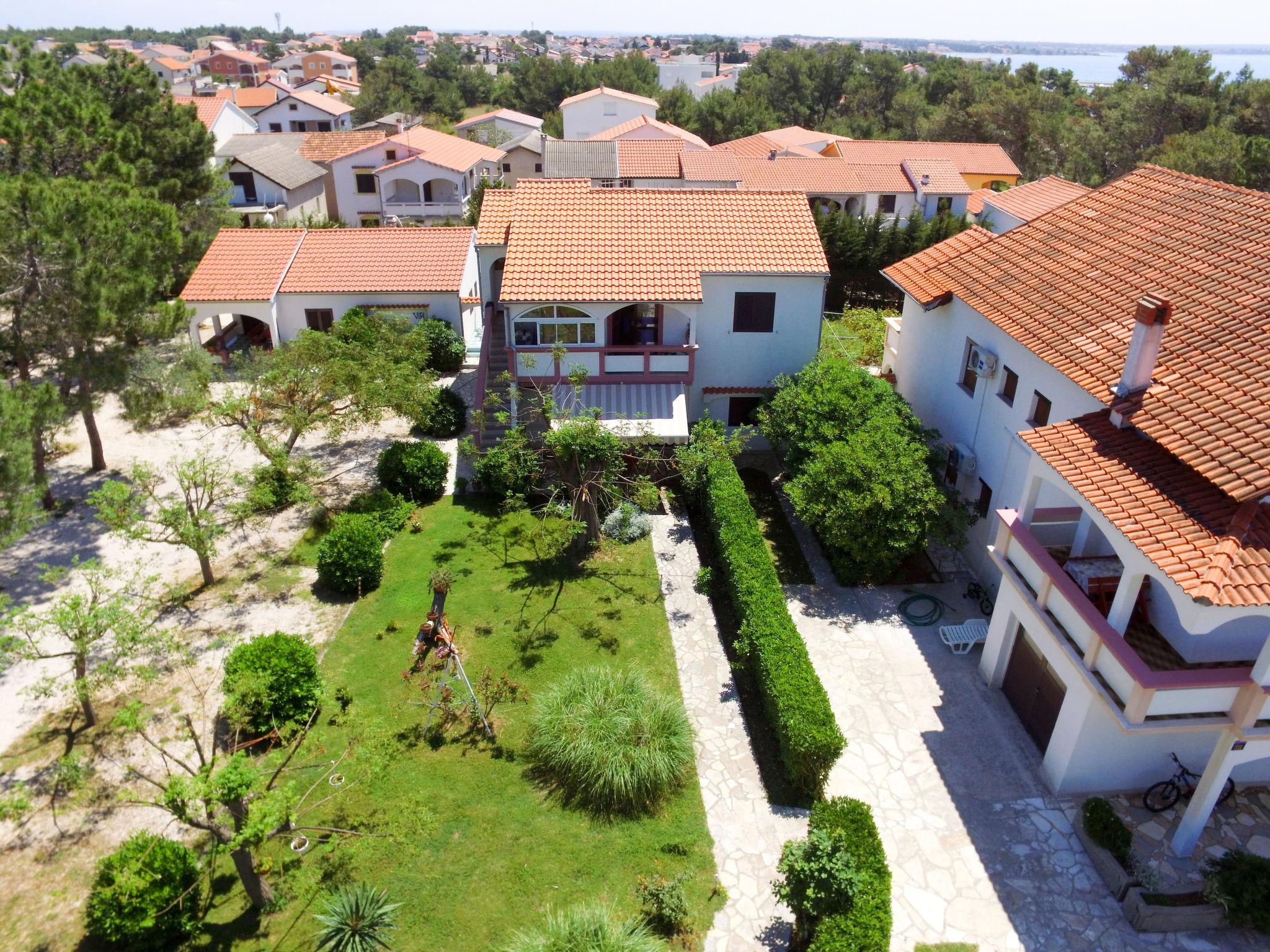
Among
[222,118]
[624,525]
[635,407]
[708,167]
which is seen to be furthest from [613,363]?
[222,118]

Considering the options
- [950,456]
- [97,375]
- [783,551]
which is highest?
[97,375]

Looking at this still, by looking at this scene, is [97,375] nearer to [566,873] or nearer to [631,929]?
[566,873]

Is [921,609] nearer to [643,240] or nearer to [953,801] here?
[953,801]

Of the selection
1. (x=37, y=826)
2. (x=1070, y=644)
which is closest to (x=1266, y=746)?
(x=1070, y=644)

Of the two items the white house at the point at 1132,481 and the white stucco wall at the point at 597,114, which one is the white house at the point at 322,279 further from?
the white stucco wall at the point at 597,114

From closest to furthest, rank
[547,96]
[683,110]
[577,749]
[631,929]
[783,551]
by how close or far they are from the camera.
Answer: [631,929] → [577,749] → [783,551] → [683,110] → [547,96]

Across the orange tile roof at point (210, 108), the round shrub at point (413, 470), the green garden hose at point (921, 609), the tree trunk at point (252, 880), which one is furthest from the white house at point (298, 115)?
the tree trunk at point (252, 880)

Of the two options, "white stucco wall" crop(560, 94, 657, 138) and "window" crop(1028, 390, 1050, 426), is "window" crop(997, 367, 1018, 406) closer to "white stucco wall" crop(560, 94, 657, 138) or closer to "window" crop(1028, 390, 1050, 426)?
"window" crop(1028, 390, 1050, 426)
